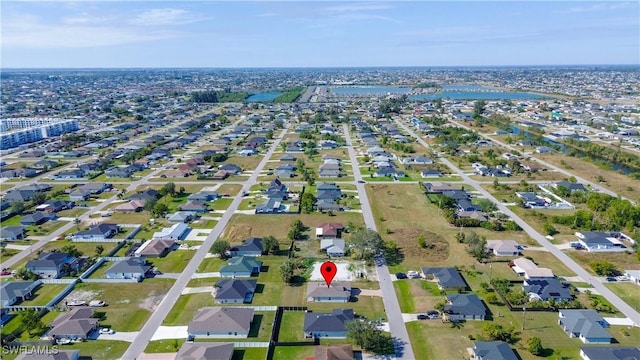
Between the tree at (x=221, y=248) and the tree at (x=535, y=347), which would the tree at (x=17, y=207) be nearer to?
the tree at (x=221, y=248)

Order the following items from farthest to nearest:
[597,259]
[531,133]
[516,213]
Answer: [531,133], [516,213], [597,259]

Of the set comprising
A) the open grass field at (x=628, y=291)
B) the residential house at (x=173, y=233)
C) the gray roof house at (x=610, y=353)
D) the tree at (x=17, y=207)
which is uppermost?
the tree at (x=17, y=207)

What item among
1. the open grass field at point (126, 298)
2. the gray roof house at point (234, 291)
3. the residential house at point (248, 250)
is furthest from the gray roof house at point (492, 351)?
the open grass field at point (126, 298)

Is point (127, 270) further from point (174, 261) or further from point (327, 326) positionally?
point (327, 326)

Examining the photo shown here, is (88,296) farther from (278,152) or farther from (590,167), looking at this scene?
(590,167)

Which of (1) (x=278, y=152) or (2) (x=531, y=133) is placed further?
(2) (x=531, y=133)

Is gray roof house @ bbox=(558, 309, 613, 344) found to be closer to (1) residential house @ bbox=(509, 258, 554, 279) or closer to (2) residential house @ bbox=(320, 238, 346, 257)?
(1) residential house @ bbox=(509, 258, 554, 279)

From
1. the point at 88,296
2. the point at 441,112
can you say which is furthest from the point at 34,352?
the point at 441,112
